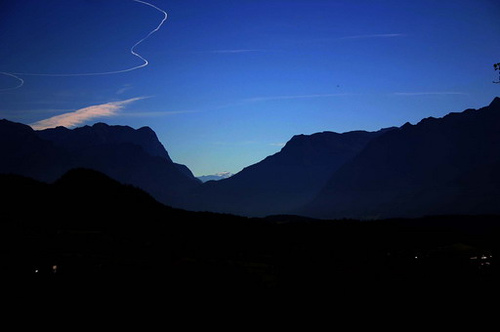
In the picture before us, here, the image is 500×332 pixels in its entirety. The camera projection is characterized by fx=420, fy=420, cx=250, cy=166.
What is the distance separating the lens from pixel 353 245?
10125 centimetres

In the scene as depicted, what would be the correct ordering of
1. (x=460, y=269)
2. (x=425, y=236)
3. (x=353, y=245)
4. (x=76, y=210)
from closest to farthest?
(x=460, y=269) → (x=76, y=210) → (x=353, y=245) → (x=425, y=236)

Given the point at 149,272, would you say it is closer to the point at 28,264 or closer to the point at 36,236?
the point at 28,264

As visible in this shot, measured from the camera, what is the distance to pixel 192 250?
81812mm

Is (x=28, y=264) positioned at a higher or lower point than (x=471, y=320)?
higher

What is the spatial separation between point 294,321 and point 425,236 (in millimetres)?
78238

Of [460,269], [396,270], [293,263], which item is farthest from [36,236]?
[460,269]

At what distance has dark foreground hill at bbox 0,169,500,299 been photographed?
60.3m

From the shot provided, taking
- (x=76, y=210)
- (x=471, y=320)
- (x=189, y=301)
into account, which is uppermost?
(x=76, y=210)

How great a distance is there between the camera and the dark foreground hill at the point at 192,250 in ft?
198

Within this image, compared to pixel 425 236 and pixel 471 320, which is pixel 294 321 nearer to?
pixel 471 320

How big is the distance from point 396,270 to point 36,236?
65619 millimetres

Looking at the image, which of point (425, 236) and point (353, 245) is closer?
point (353, 245)

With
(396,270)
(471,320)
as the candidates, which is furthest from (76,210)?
(471,320)

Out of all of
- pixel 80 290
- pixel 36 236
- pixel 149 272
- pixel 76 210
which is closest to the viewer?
pixel 80 290
